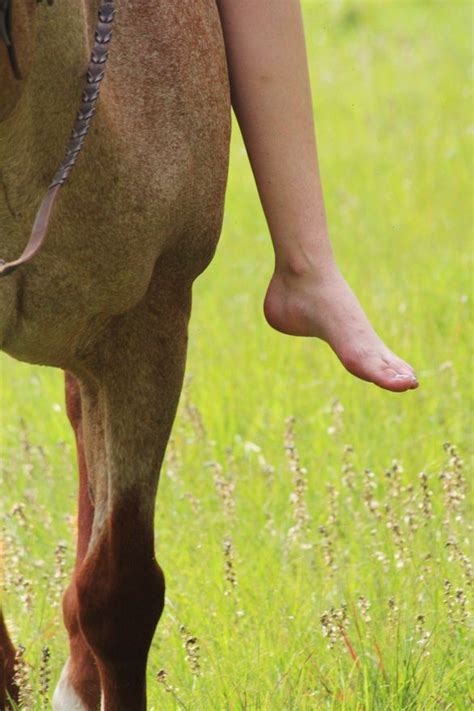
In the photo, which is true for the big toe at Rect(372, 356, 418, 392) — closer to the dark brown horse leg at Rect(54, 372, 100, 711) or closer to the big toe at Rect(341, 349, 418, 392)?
the big toe at Rect(341, 349, 418, 392)

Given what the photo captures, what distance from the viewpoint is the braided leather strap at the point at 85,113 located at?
A: 1967 millimetres

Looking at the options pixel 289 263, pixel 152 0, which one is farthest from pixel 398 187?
pixel 152 0

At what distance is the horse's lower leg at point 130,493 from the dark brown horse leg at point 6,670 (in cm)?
13

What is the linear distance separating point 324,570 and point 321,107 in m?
5.51

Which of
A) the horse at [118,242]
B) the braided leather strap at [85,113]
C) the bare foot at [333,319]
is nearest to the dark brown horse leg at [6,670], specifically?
the horse at [118,242]

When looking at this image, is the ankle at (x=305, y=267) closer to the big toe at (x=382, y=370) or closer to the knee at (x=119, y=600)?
the big toe at (x=382, y=370)

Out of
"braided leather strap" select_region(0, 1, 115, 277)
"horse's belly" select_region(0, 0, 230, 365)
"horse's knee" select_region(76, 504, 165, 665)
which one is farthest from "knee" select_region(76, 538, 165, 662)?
"braided leather strap" select_region(0, 1, 115, 277)

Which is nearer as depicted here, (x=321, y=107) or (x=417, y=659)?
(x=417, y=659)

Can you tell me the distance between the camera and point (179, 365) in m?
2.55

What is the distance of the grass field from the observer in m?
2.79

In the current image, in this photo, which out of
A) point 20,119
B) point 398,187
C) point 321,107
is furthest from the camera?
point 321,107

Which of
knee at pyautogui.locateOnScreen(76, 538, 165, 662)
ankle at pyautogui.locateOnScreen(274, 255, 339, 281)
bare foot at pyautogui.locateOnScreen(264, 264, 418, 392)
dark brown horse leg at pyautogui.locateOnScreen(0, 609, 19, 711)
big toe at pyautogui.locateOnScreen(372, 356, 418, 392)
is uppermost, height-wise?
ankle at pyautogui.locateOnScreen(274, 255, 339, 281)

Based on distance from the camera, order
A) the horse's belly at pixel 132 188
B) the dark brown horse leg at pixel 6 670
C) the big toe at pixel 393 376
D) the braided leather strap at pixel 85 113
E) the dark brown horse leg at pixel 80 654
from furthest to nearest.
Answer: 1. the dark brown horse leg at pixel 80 654
2. the dark brown horse leg at pixel 6 670
3. the big toe at pixel 393 376
4. the horse's belly at pixel 132 188
5. the braided leather strap at pixel 85 113

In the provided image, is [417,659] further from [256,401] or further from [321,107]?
[321,107]
